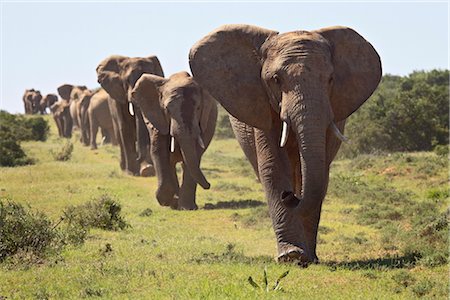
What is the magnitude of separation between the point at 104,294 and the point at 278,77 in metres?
3.43

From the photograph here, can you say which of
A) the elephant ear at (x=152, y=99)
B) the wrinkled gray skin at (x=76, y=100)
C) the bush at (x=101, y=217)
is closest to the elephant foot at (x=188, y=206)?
the elephant ear at (x=152, y=99)

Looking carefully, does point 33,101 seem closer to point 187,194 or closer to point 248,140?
point 187,194

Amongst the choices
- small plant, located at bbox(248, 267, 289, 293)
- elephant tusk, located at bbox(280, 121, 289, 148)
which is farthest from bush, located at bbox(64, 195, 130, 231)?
small plant, located at bbox(248, 267, 289, 293)

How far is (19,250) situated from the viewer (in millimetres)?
9969

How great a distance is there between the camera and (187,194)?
1692 cm

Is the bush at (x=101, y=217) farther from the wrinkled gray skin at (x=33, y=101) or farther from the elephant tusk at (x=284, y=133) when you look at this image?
the wrinkled gray skin at (x=33, y=101)

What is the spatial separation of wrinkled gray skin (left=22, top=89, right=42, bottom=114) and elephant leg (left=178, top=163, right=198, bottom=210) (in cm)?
6241

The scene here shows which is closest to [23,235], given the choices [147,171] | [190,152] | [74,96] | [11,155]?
[190,152]

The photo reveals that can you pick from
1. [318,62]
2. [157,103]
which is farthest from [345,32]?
[157,103]

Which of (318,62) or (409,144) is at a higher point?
(318,62)

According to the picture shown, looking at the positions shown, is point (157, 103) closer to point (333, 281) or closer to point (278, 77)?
point (278, 77)

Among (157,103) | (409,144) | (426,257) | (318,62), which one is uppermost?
(318,62)

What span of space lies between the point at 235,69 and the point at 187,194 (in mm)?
6813

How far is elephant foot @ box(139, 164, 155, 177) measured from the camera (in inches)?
919
